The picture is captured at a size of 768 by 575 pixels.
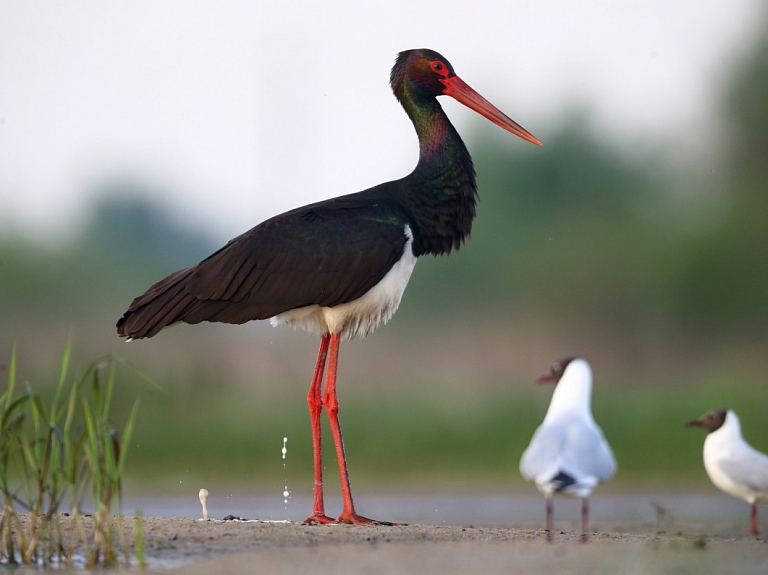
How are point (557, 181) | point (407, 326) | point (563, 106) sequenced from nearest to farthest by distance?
point (407, 326) → point (557, 181) → point (563, 106)

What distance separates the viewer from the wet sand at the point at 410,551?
15.9 ft

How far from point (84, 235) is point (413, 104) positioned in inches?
569

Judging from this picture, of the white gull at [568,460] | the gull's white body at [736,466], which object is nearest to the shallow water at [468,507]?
the gull's white body at [736,466]

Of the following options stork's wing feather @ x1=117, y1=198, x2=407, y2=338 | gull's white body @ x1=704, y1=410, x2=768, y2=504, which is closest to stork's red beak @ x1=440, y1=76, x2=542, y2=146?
stork's wing feather @ x1=117, y1=198, x2=407, y2=338

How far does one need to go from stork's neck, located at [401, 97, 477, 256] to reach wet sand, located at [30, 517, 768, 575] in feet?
5.42

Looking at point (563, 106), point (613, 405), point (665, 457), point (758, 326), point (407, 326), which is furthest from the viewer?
point (563, 106)

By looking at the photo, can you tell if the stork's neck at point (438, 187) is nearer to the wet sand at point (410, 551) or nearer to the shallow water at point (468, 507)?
the wet sand at point (410, 551)

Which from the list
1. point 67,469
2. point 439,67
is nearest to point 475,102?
point 439,67

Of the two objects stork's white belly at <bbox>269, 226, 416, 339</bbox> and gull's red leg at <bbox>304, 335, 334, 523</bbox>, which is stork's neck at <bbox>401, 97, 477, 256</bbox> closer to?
stork's white belly at <bbox>269, 226, 416, 339</bbox>

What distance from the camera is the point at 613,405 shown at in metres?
15.1

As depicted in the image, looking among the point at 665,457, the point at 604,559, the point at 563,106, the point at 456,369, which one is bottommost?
→ the point at 604,559

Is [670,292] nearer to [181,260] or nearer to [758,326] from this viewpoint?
[758,326]

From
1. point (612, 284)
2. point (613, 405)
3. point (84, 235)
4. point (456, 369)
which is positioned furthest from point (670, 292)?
point (84, 235)

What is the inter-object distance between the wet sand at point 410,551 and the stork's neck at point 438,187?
1.65 metres
